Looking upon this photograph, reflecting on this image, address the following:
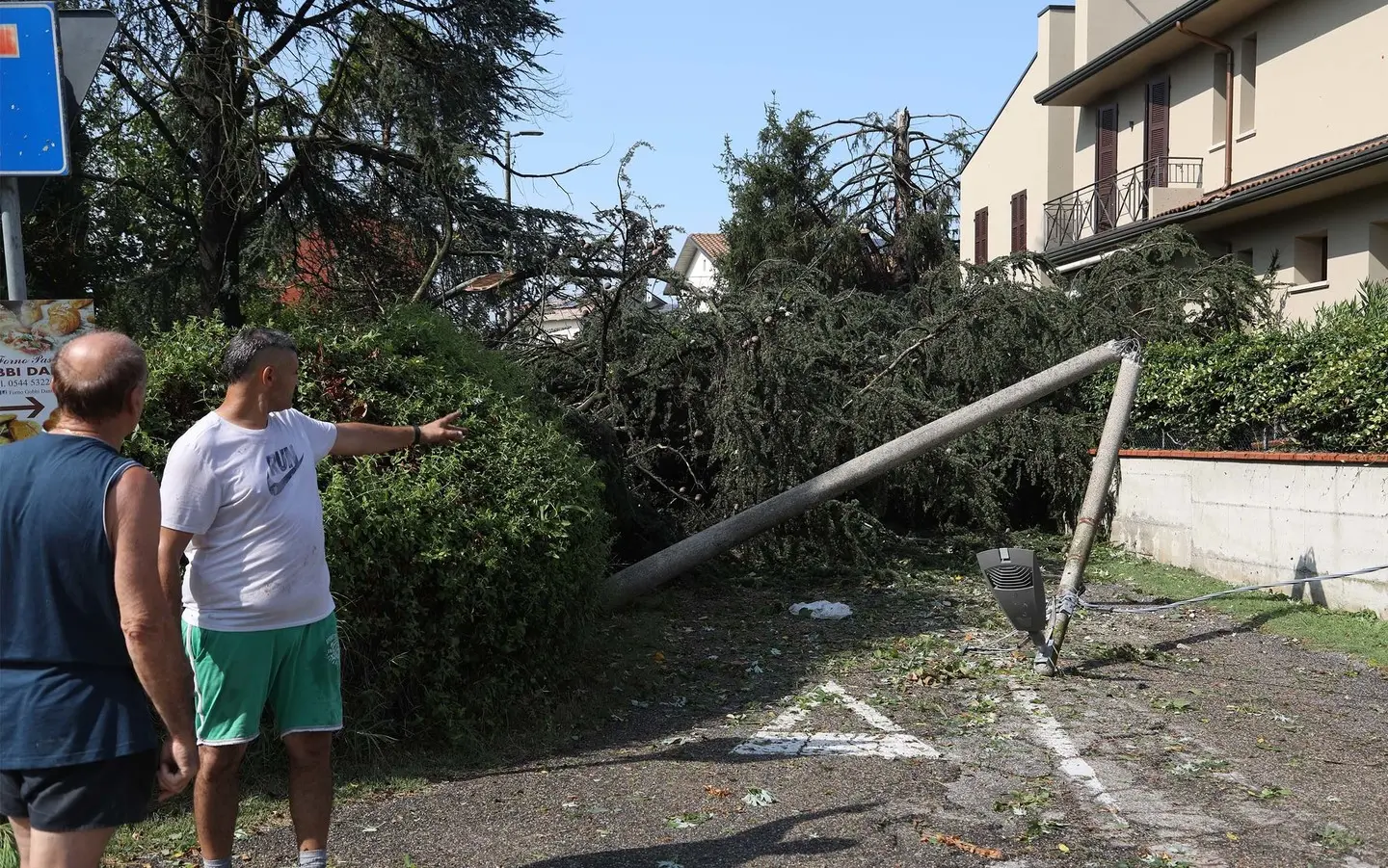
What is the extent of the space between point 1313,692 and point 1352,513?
2.47m

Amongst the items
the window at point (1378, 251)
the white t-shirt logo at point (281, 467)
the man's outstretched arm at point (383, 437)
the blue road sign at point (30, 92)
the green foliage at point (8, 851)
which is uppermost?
the window at point (1378, 251)

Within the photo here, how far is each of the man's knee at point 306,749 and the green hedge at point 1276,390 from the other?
783 cm

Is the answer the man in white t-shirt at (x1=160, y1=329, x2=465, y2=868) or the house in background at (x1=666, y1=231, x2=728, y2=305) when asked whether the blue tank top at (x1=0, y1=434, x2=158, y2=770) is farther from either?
the house in background at (x1=666, y1=231, x2=728, y2=305)

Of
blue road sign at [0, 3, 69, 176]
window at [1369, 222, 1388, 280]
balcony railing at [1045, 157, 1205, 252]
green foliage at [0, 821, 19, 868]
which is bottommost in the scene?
green foliage at [0, 821, 19, 868]

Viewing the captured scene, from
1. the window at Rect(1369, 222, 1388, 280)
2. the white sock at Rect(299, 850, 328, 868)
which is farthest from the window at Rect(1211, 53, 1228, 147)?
the white sock at Rect(299, 850, 328, 868)

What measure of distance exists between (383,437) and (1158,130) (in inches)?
798

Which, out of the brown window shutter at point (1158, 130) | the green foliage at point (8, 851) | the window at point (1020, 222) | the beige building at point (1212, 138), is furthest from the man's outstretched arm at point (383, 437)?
the window at point (1020, 222)

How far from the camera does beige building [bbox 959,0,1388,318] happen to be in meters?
15.5

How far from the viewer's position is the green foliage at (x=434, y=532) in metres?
5.01

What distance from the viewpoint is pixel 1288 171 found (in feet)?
53.6

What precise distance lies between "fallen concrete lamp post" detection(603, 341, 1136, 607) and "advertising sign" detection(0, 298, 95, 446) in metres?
3.86

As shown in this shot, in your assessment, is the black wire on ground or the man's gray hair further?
the black wire on ground

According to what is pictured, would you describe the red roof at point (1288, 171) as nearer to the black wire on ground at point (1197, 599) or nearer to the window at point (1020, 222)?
the window at point (1020, 222)

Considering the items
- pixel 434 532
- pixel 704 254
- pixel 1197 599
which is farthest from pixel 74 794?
pixel 704 254
